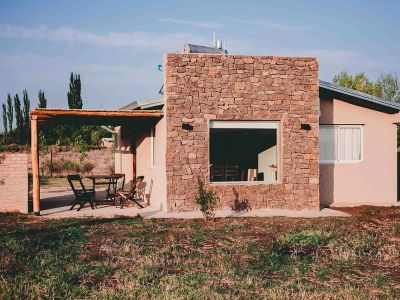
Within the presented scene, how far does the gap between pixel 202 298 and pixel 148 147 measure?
404 inches

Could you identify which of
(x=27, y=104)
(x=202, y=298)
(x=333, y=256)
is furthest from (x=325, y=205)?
(x=27, y=104)

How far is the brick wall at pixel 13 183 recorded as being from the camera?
12414mm

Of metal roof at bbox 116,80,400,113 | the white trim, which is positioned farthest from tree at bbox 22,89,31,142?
the white trim

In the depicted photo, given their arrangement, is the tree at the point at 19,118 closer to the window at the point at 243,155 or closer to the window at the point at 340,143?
the window at the point at 243,155

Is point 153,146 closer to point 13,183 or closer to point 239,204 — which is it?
point 239,204

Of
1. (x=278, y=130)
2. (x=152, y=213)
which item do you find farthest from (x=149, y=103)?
(x=278, y=130)

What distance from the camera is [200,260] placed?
7.00 metres

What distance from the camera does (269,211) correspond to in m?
12.6

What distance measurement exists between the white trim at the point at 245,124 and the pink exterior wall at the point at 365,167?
2.01 meters

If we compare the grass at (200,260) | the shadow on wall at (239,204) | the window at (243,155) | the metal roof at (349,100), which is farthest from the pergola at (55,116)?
the shadow on wall at (239,204)

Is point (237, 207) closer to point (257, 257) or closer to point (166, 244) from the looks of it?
point (166, 244)

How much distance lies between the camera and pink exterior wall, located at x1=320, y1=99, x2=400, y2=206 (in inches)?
553

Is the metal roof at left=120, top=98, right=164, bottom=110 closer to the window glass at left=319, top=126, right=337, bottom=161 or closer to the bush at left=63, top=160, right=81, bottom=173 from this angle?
the window glass at left=319, top=126, right=337, bottom=161

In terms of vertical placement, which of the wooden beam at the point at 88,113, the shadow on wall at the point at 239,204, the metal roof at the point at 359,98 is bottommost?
the shadow on wall at the point at 239,204
